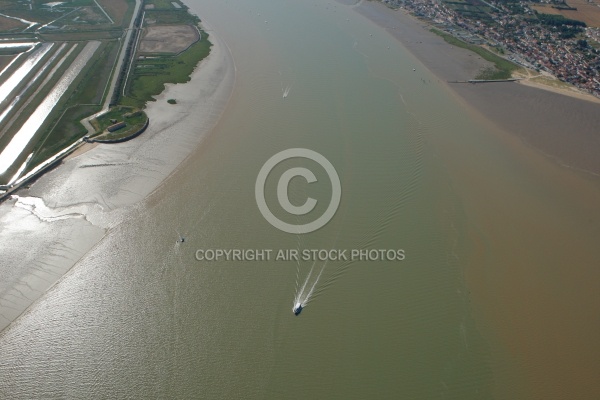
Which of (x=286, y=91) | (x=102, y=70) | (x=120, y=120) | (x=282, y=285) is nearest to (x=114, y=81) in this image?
(x=102, y=70)

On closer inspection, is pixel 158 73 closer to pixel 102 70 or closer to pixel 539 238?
pixel 102 70

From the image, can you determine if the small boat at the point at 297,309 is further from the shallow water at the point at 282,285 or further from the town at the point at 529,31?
the town at the point at 529,31

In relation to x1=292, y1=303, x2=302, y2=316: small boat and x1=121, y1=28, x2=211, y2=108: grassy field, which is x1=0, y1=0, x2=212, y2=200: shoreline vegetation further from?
x1=292, y1=303, x2=302, y2=316: small boat

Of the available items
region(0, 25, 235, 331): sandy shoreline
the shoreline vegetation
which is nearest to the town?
the shoreline vegetation

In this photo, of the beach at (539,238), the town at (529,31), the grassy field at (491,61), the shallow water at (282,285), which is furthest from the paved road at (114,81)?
the town at (529,31)

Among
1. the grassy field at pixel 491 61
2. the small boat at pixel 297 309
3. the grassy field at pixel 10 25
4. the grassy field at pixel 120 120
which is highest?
the grassy field at pixel 491 61
